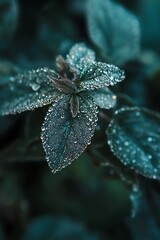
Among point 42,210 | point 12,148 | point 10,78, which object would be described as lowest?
point 42,210

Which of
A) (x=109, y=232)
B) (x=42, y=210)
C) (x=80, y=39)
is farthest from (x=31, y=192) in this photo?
(x=80, y=39)

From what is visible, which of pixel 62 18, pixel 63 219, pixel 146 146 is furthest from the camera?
pixel 62 18

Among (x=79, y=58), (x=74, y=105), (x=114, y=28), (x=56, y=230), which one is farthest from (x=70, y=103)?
(x=56, y=230)

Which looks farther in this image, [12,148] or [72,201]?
[72,201]

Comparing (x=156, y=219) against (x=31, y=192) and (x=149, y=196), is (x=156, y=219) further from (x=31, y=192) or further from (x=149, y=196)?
(x=31, y=192)

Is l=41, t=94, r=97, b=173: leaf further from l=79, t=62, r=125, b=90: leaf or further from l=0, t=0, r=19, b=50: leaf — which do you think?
l=0, t=0, r=19, b=50: leaf

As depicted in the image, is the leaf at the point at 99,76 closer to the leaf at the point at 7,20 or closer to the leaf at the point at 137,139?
the leaf at the point at 137,139

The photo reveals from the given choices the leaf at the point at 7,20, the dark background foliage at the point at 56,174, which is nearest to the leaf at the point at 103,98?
the dark background foliage at the point at 56,174

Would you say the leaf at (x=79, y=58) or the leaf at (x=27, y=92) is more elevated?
the leaf at (x=79, y=58)
